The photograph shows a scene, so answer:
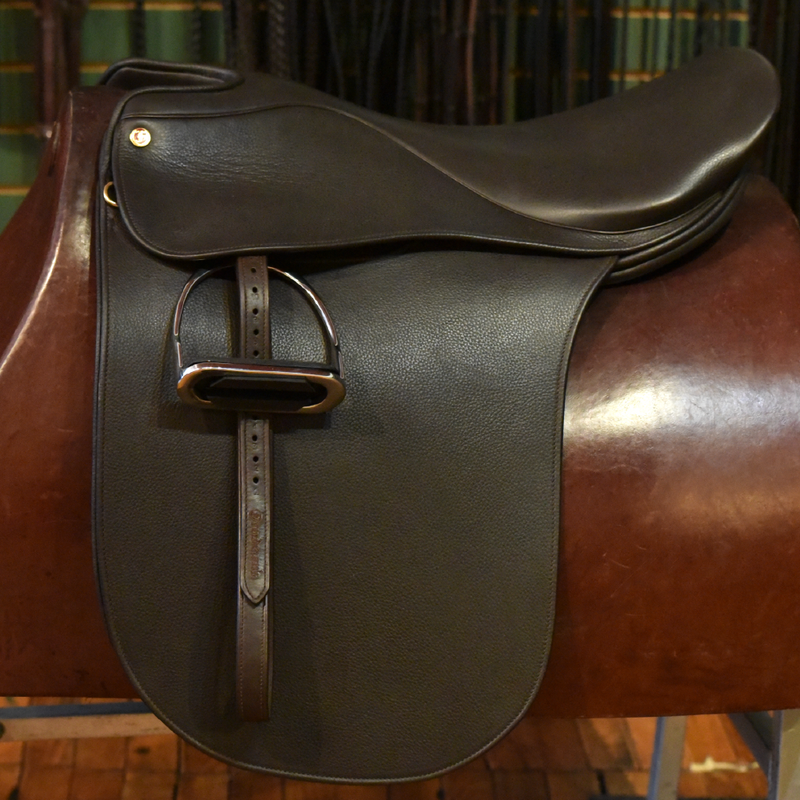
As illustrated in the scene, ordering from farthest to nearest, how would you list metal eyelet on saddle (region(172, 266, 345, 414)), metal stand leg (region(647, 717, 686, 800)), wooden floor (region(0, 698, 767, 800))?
wooden floor (region(0, 698, 767, 800)) < metal stand leg (region(647, 717, 686, 800)) < metal eyelet on saddle (region(172, 266, 345, 414))

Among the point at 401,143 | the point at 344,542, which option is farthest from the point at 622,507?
the point at 401,143

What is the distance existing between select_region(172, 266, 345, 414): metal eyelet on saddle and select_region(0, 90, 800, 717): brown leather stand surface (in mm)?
99

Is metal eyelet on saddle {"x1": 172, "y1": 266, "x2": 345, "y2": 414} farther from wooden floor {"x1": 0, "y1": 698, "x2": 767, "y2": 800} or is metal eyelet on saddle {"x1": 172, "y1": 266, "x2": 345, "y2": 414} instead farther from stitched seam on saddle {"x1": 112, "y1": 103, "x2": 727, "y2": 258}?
wooden floor {"x1": 0, "y1": 698, "x2": 767, "y2": 800}

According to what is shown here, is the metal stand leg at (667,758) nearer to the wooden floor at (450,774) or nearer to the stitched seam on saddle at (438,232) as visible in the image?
the wooden floor at (450,774)

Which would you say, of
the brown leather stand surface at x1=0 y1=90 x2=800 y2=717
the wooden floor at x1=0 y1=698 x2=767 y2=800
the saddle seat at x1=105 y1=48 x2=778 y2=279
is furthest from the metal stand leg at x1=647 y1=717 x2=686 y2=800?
the saddle seat at x1=105 y1=48 x2=778 y2=279

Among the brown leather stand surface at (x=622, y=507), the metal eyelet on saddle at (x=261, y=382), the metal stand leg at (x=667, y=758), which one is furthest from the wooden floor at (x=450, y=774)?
the metal eyelet on saddle at (x=261, y=382)

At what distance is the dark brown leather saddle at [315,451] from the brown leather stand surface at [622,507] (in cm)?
4

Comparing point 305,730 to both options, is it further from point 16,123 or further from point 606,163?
point 16,123

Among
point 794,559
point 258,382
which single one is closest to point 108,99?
point 258,382

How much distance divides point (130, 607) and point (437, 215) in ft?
1.14

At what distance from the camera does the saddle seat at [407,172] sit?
499 mm

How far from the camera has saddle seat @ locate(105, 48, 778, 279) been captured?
50 cm

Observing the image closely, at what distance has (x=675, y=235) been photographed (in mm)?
556

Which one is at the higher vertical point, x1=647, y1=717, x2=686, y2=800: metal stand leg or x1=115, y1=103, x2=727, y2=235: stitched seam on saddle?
x1=115, y1=103, x2=727, y2=235: stitched seam on saddle
